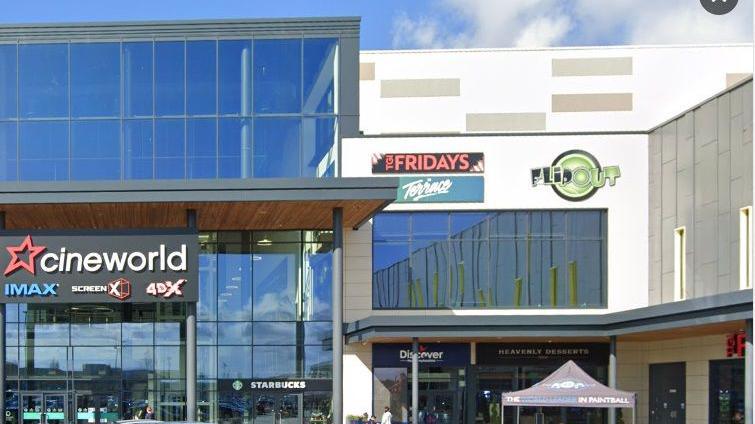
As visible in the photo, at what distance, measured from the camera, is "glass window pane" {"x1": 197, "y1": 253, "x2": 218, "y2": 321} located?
4122 cm

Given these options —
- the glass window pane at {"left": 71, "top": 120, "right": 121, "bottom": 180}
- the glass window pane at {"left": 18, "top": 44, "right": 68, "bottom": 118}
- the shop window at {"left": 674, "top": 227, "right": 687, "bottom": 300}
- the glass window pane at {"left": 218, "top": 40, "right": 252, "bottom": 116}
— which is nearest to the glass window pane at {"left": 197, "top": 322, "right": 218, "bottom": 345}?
the glass window pane at {"left": 71, "top": 120, "right": 121, "bottom": 180}

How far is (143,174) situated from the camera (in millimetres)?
41188

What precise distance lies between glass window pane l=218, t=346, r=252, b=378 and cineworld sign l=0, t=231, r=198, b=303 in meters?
7.09

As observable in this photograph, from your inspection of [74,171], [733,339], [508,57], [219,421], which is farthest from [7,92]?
[733,339]

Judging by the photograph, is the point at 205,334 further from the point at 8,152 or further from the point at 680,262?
the point at 680,262

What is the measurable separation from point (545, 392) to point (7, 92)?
23900 millimetres

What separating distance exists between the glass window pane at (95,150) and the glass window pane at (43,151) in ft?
1.18

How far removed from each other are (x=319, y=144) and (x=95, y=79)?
854cm

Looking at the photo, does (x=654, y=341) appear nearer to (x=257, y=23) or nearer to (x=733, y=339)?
(x=733, y=339)

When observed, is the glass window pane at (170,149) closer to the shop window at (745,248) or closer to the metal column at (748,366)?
the shop window at (745,248)

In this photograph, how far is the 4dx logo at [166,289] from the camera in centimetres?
3441

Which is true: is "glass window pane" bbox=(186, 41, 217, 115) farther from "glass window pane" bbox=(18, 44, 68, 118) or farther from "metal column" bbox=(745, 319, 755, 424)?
"metal column" bbox=(745, 319, 755, 424)

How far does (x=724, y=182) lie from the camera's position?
111 ft

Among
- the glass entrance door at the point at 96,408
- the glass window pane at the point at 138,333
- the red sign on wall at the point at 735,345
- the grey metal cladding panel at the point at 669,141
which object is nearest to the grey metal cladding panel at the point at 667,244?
the grey metal cladding panel at the point at 669,141
